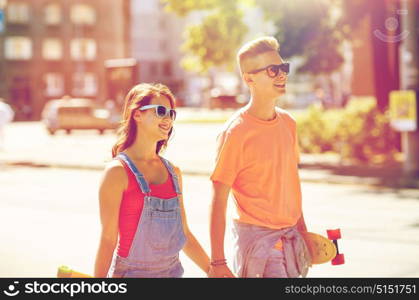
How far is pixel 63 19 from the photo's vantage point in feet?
277

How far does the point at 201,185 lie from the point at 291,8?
20.1ft

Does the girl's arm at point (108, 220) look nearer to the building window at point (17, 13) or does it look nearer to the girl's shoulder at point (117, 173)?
the girl's shoulder at point (117, 173)

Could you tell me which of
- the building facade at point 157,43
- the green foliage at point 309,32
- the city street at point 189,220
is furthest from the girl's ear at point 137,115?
the building facade at point 157,43

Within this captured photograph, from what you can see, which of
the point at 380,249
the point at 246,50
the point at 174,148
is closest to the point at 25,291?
the point at 246,50

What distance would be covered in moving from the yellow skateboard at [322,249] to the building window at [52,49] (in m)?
80.9

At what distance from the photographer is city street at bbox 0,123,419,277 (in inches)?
333

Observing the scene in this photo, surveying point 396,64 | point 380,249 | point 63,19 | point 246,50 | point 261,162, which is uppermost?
point 63,19

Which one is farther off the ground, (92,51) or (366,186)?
(92,51)

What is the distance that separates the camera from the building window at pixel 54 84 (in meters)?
83.4

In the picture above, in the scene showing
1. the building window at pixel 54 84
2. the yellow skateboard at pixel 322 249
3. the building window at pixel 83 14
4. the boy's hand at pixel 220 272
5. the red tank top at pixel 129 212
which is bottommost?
the boy's hand at pixel 220 272

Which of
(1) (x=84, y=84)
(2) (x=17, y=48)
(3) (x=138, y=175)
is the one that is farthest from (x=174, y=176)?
(1) (x=84, y=84)

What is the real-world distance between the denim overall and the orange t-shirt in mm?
473

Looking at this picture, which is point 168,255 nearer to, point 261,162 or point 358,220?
point 261,162

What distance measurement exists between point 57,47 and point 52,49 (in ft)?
1.66
